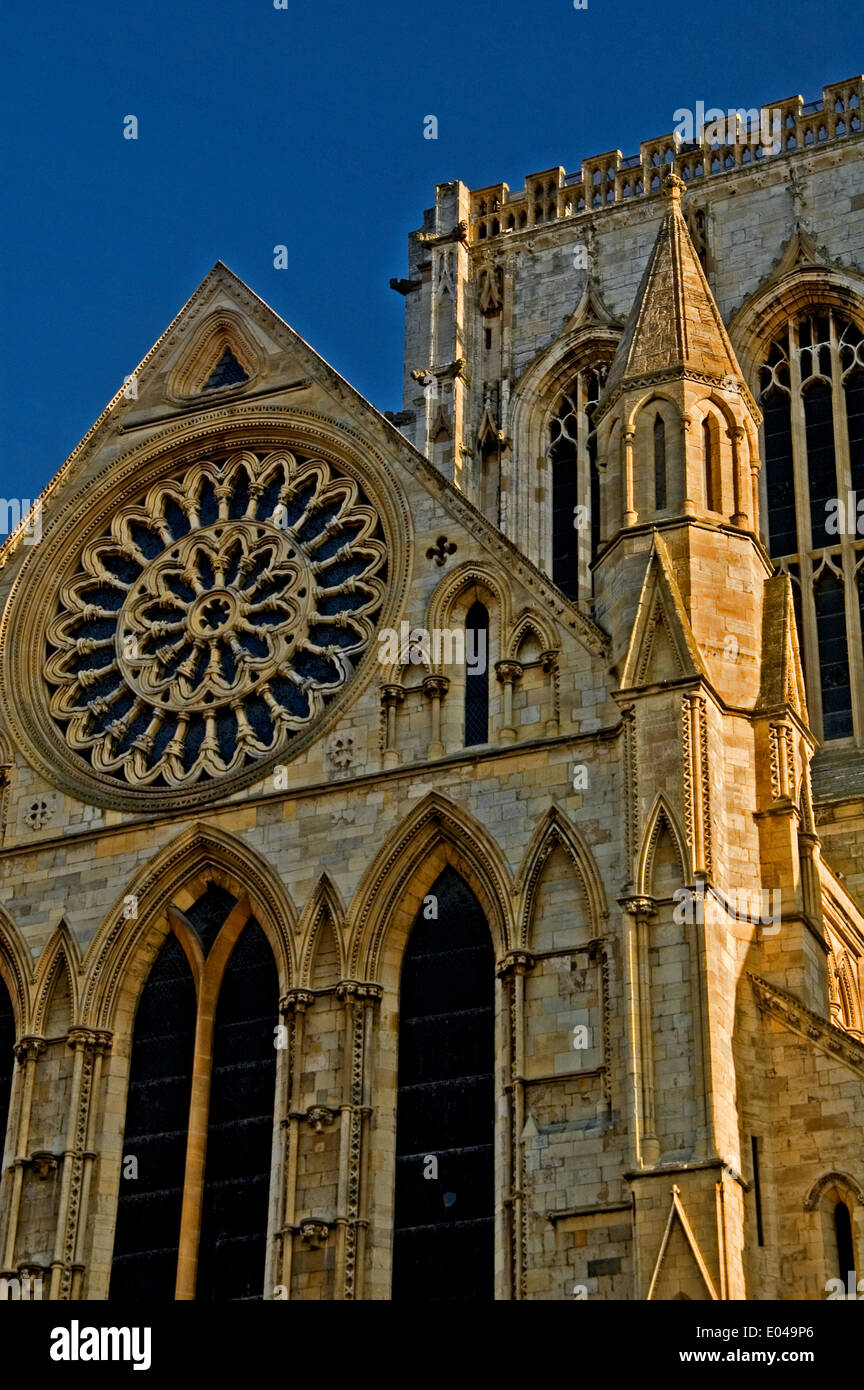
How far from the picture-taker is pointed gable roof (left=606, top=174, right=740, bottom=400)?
2908 cm

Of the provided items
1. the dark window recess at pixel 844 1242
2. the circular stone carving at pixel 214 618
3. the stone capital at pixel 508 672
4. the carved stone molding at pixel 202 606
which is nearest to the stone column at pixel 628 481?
the stone capital at pixel 508 672

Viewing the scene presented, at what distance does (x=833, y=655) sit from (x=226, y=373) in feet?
44.6

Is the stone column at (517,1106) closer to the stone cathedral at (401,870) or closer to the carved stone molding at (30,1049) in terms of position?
the stone cathedral at (401,870)

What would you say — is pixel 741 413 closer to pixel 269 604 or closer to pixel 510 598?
pixel 510 598

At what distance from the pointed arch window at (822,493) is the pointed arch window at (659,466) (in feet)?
44.6

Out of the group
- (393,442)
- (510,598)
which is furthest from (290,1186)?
(393,442)

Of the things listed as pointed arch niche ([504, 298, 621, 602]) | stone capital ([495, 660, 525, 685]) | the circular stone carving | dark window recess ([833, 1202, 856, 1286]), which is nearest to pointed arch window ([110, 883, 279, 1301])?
the circular stone carving

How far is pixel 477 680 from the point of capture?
2819cm

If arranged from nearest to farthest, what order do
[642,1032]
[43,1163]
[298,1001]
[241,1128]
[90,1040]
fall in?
[642,1032] → [298,1001] → [241,1128] → [43,1163] → [90,1040]

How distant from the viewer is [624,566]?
27.6 meters

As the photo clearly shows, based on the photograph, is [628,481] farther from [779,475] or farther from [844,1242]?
[779,475]

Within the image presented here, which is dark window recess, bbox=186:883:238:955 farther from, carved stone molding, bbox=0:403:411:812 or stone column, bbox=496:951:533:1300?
stone column, bbox=496:951:533:1300

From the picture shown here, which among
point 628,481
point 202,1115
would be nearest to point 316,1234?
point 202,1115

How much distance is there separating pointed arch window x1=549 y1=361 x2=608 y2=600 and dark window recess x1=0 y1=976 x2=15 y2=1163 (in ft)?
56.6
